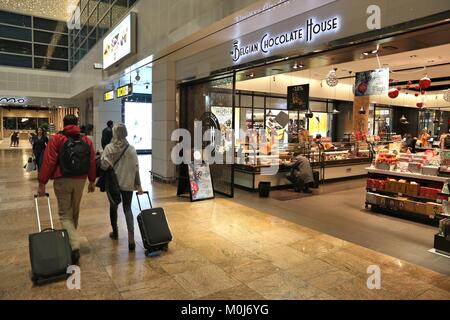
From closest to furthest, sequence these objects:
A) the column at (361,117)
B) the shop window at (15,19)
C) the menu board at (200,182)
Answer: the menu board at (200,182) → the column at (361,117) → the shop window at (15,19)

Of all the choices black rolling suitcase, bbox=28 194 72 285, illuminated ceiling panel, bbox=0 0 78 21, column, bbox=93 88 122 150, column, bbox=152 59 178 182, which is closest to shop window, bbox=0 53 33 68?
illuminated ceiling panel, bbox=0 0 78 21

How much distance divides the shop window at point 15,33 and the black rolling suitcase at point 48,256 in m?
21.8

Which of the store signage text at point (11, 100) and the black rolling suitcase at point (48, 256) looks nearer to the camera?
the black rolling suitcase at point (48, 256)

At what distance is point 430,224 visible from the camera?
5.71 m

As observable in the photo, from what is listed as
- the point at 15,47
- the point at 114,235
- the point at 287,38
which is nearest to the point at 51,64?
the point at 15,47

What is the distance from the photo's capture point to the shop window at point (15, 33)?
65.7 feet

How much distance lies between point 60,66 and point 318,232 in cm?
2123

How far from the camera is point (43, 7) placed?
18.8m

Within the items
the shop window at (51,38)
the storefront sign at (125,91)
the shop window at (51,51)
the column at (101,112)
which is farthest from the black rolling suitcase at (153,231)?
the shop window at (51,38)

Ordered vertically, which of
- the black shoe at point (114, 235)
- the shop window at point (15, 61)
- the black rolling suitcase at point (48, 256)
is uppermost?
the shop window at point (15, 61)

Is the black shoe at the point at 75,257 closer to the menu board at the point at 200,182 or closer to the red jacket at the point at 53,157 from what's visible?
the red jacket at the point at 53,157

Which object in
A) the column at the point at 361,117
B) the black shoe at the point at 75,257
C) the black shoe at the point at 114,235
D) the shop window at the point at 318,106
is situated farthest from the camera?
the shop window at the point at 318,106

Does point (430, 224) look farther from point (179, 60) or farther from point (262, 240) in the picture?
point (179, 60)
